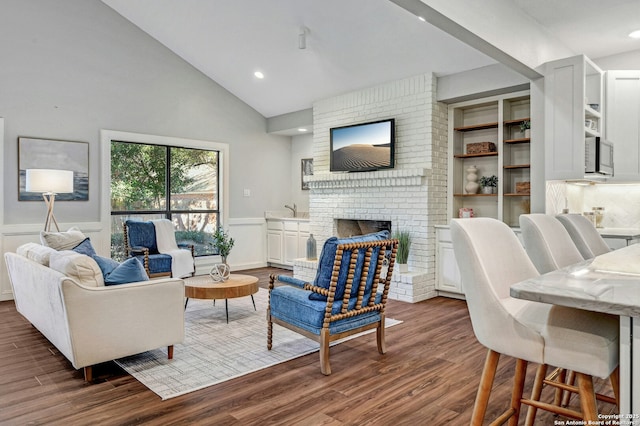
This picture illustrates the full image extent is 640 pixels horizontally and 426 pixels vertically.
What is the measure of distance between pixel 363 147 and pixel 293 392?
12.6 ft

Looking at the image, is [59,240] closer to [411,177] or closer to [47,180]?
[47,180]

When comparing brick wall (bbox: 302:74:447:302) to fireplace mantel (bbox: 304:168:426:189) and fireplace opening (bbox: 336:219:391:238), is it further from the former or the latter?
fireplace opening (bbox: 336:219:391:238)

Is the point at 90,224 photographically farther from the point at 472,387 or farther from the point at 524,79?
the point at 524,79

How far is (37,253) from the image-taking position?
11.0ft

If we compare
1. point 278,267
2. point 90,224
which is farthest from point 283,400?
point 278,267

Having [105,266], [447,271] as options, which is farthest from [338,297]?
[447,271]

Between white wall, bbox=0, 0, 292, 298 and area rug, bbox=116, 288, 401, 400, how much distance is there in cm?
272

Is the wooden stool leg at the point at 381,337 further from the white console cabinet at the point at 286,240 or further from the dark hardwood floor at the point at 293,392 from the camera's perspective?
the white console cabinet at the point at 286,240

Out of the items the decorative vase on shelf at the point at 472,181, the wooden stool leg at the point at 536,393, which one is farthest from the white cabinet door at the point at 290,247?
the wooden stool leg at the point at 536,393

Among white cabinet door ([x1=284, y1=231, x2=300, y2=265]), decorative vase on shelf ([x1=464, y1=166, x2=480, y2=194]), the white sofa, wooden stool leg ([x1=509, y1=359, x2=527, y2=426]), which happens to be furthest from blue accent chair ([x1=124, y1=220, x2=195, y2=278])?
wooden stool leg ([x1=509, y1=359, x2=527, y2=426])

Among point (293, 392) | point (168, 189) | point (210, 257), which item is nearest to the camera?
point (293, 392)

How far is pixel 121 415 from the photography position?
229 cm

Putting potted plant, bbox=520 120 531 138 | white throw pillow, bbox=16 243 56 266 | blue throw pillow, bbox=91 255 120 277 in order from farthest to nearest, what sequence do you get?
potted plant, bbox=520 120 531 138, white throw pillow, bbox=16 243 56 266, blue throw pillow, bbox=91 255 120 277

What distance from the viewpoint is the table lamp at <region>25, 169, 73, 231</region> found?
453 centimetres
